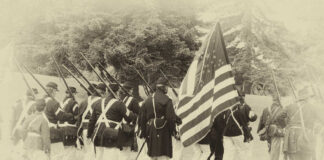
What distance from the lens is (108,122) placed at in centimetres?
972

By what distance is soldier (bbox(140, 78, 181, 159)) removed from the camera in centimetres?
881

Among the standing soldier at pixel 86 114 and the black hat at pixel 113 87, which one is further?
the standing soldier at pixel 86 114

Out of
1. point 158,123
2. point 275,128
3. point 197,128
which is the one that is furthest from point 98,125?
point 275,128

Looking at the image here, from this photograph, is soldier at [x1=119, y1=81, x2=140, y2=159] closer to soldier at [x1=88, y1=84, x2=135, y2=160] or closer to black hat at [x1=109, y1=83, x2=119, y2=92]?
soldier at [x1=88, y1=84, x2=135, y2=160]

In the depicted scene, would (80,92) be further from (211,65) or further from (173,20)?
(211,65)

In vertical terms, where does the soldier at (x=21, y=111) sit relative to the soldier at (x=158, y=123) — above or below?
below

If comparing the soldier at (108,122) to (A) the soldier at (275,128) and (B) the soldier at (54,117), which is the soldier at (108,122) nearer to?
(B) the soldier at (54,117)

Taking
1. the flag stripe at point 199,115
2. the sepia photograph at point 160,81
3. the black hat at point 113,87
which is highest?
the black hat at point 113,87

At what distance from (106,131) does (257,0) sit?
29.4ft

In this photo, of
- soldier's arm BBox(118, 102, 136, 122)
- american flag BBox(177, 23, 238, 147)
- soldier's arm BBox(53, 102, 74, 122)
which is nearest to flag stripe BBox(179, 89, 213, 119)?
american flag BBox(177, 23, 238, 147)

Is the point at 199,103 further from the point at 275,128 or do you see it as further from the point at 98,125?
the point at 275,128

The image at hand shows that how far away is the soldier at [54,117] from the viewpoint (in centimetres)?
1089


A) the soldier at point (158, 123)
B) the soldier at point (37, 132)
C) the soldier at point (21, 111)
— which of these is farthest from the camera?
the soldier at point (21, 111)

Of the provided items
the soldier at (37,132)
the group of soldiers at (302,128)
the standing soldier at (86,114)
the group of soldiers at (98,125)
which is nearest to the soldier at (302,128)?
the group of soldiers at (302,128)
